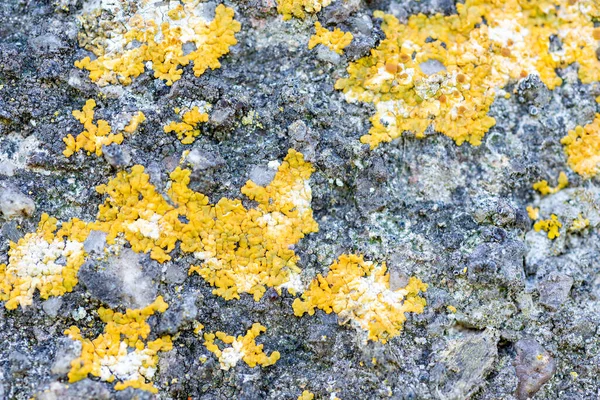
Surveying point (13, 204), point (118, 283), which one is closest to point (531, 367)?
point (118, 283)

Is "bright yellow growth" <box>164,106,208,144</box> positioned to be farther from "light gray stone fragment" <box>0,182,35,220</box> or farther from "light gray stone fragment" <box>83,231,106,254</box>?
"light gray stone fragment" <box>0,182,35,220</box>

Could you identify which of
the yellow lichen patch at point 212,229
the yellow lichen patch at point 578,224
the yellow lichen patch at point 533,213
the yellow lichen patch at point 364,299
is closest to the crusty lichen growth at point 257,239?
the yellow lichen patch at point 212,229

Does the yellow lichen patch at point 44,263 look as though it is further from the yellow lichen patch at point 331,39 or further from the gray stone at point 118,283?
the yellow lichen patch at point 331,39

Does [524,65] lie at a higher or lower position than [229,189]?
higher

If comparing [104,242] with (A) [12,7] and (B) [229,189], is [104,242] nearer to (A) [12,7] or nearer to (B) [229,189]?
(B) [229,189]

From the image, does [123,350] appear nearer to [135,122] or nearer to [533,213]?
[135,122]

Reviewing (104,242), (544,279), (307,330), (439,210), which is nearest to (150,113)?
(104,242)
